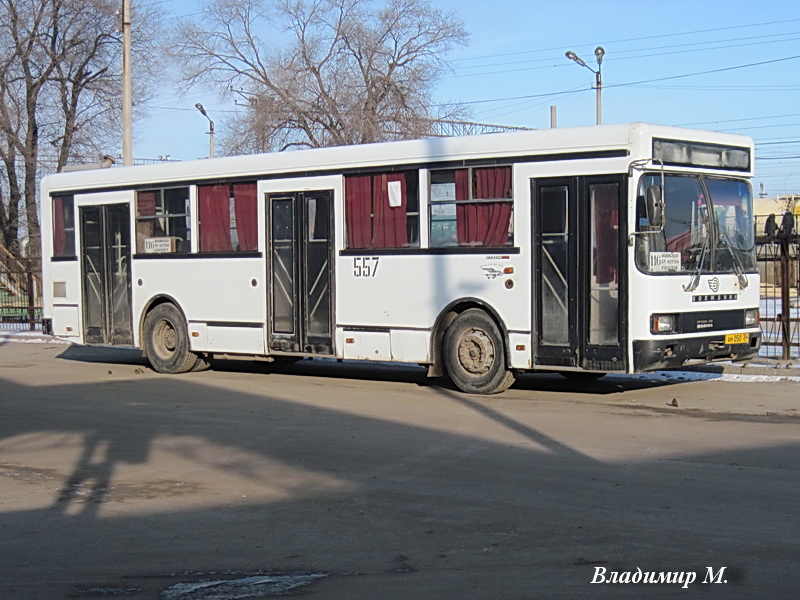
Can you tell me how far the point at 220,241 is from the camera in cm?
1572

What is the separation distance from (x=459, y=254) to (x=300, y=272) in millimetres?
2754

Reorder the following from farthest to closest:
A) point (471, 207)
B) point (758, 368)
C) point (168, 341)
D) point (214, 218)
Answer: point (168, 341), point (214, 218), point (758, 368), point (471, 207)

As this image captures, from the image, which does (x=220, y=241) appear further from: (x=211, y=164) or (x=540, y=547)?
(x=540, y=547)

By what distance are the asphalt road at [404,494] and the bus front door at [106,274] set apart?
3.52 metres

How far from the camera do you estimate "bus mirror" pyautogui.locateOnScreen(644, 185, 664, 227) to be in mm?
11367

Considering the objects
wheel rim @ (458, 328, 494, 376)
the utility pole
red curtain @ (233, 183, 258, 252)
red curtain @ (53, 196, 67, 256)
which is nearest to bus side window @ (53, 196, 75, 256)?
red curtain @ (53, 196, 67, 256)

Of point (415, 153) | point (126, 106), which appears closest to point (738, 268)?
point (415, 153)

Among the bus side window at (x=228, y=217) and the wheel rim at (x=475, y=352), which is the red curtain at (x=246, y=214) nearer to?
the bus side window at (x=228, y=217)

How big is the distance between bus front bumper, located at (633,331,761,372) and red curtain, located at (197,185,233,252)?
6.90 metres

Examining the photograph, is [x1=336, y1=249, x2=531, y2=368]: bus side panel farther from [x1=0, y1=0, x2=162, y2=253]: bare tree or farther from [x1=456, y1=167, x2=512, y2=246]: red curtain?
[x1=0, y1=0, x2=162, y2=253]: bare tree

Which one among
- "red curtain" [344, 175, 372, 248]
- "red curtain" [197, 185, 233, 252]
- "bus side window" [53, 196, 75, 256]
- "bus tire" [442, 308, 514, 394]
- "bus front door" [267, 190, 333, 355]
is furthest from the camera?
"bus side window" [53, 196, 75, 256]

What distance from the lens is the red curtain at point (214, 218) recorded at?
15.6 metres

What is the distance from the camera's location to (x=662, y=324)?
38.2 feet

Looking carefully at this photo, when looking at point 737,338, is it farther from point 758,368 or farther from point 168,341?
point 168,341
